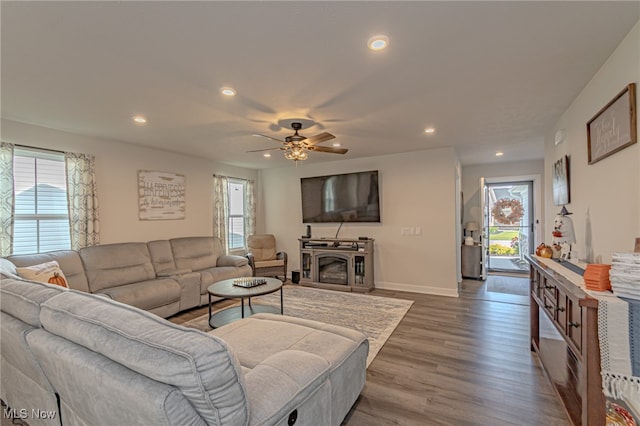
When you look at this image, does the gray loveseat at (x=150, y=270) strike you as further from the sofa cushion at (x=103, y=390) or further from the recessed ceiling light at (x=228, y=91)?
the recessed ceiling light at (x=228, y=91)

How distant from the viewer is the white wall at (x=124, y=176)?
11.6 ft

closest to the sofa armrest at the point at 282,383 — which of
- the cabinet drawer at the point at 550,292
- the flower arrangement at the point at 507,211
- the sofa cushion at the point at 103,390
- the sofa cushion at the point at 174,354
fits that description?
the sofa cushion at the point at 174,354

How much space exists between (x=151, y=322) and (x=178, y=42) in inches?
66.1

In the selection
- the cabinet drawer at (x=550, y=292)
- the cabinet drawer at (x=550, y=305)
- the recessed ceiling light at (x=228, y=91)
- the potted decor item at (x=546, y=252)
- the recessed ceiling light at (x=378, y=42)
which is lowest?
the cabinet drawer at (x=550, y=305)

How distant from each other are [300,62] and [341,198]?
3.79 metres

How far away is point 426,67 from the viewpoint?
213 cm

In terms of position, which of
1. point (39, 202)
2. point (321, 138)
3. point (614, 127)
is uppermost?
point (321, 138)

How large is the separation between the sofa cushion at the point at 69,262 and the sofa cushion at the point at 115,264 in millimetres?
88

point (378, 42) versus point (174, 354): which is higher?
point (378, 42)

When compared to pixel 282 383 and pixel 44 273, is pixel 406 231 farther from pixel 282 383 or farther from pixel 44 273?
pixel 44 273

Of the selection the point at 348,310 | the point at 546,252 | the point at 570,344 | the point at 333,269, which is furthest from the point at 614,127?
the point at 333,269

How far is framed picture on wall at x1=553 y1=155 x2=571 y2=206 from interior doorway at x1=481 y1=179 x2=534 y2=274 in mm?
3413

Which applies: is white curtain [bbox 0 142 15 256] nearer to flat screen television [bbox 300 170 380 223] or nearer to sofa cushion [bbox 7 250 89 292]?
sofa cushion [bbox 7 250 89 292]

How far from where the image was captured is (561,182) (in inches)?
122
